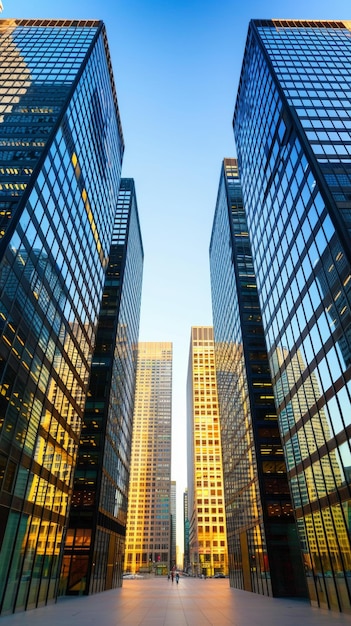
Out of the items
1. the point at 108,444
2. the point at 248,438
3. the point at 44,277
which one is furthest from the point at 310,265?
the point at 108,444

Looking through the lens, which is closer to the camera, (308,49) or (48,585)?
(48,585)

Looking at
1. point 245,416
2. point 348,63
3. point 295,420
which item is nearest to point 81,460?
point 245,416

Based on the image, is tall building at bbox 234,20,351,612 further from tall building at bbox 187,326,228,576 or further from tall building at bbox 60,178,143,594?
tall building at bbox 187,326,228,576

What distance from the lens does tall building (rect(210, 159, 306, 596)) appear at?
4253 centimetres

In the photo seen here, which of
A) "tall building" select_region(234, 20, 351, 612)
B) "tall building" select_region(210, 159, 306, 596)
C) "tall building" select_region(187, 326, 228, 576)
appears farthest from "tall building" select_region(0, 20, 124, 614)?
"tall building" select_region(187, 326, 228, 576)

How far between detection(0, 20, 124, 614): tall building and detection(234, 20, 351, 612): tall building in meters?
20.6

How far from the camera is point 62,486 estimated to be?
115 feet

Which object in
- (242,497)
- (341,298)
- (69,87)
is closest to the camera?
(341,298)

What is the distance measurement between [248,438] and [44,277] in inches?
1455

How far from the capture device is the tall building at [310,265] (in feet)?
85.0

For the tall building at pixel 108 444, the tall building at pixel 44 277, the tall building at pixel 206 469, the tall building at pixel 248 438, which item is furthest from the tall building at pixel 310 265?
the tall building at pixel 206 469

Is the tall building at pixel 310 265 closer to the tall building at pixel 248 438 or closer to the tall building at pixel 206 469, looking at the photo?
the tall building at pixel 248 438

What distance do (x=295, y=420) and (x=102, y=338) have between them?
3412 centimetres

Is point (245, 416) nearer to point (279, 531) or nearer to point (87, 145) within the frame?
point (279, 531)
